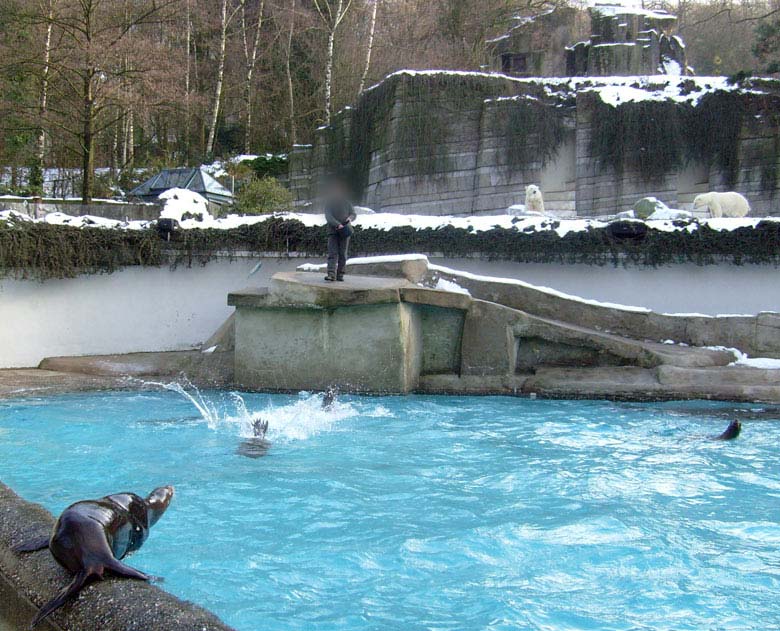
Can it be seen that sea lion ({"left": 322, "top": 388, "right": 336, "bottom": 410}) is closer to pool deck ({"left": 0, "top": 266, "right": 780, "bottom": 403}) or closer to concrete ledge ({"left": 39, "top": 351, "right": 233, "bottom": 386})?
pool deck ({"left": 0, "top": 266, "right": 780, "bottom": 403})

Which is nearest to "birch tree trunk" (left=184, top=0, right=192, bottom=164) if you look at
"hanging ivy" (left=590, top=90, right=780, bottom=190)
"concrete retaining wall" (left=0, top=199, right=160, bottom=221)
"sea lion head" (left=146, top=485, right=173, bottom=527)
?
Result: "concrete retaining wall" (left=0, top=199, right=160, bottom=221)

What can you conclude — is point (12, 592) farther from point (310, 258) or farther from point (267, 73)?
point (267, 73)

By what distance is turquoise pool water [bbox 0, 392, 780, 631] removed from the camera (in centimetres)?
398

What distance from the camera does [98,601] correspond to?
2.63 meters

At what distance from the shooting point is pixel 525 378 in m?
9.85

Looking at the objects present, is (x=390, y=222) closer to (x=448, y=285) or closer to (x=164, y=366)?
(x=448, y=285)

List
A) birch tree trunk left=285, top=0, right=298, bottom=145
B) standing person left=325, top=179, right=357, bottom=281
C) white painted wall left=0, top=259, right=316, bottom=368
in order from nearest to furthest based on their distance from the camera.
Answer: standing person left=325, top=179, right=357, bottom=281 → white painted wall left=0, top=259, right=316, bottom=368 → birch tree trunk left=285, top=0, right=298, bottom=145

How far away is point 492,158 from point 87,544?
65.8 ft

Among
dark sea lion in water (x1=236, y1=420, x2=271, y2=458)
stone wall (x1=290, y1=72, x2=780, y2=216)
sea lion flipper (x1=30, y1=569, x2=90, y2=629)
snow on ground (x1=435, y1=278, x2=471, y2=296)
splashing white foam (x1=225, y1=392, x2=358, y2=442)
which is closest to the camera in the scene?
sea lion flipper (x1=30, y1=569, x2=90, y2=629)

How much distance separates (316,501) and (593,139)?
17951mm

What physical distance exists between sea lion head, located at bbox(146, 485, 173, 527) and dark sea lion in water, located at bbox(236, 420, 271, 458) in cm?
261

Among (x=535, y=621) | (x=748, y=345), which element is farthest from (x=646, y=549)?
(x=748, y=345)

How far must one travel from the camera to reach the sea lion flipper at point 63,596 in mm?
2623

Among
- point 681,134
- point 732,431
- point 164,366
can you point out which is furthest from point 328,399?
point 681,134
